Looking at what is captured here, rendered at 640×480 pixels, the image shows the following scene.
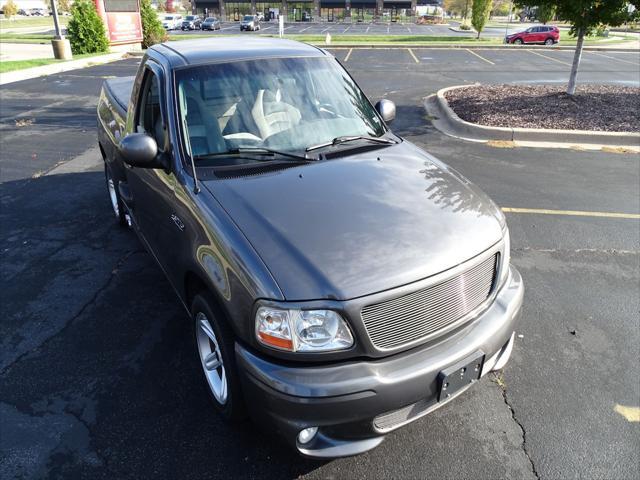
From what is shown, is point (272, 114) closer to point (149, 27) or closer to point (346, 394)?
point (346, 394)

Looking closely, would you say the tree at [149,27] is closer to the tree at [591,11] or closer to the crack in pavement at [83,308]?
the tree at [591,11]

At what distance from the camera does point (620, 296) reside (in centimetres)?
409

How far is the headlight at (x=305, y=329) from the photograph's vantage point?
2096 mm

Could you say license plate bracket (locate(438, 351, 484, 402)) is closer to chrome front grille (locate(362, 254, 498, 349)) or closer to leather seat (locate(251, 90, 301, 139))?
chrome front grille (locate(362, 254, 498, 349))

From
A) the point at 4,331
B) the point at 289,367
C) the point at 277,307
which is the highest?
the point at 277,307

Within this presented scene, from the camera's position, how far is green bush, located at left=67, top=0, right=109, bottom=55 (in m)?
22.5

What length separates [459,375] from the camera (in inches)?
90.5

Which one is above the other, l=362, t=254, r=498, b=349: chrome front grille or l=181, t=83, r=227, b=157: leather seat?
l=181, t=83, r=227, b=157: leather seat

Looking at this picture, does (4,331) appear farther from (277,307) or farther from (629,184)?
(629,184)

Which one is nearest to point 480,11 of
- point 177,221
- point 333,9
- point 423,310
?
point 177,221

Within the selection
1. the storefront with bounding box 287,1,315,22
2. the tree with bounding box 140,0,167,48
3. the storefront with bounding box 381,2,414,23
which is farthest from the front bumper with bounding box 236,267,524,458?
the storefront with bounding box 381,2,414,23

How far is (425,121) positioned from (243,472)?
8900 millimetres

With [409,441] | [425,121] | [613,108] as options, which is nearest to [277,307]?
[409,441]

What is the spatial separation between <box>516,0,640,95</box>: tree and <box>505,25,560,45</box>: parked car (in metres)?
26.5
